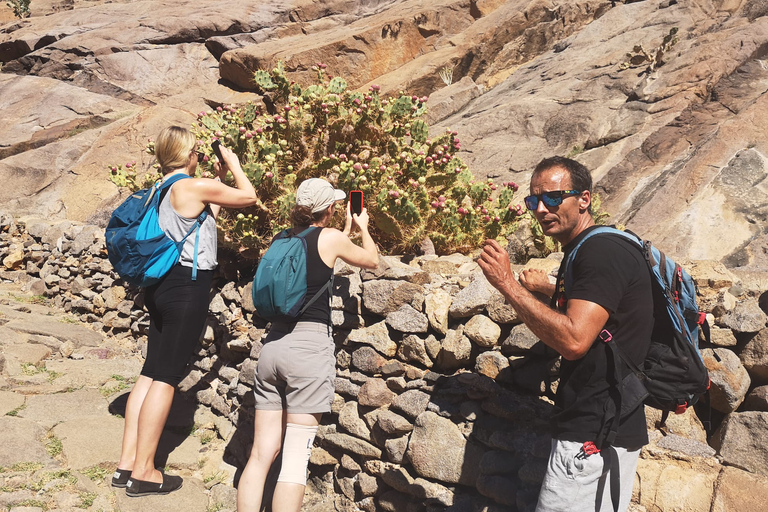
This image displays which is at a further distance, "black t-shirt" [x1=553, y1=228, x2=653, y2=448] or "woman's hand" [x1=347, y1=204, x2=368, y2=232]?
"woman's hand" [x1=347, y1=204, x2=368, y2=232]

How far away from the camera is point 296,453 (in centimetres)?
299

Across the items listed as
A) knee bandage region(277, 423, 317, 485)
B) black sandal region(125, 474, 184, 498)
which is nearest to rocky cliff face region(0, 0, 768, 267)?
knee bandage region(277, 423, 317, 485)

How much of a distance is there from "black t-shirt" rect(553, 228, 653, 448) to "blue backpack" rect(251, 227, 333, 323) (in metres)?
1.44

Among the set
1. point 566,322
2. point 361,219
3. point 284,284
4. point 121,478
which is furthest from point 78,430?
point 566,322

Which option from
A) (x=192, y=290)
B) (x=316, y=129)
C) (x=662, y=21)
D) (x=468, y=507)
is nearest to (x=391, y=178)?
(x=316, y=129)

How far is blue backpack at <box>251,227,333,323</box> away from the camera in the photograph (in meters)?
3.04

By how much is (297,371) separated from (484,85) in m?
11.3

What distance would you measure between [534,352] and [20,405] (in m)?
3.89

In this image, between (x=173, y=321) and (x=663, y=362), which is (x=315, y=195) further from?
(x=663, y=362)

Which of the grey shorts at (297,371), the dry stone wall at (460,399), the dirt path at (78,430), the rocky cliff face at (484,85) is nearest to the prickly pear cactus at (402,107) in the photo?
the dry stone wall at (460,399)

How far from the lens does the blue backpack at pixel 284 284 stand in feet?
9.96

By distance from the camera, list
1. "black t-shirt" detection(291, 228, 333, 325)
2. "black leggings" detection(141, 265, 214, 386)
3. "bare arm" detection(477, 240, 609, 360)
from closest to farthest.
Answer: "bare arm" detection(477, 240, 609, 360), "black t-shirt" detection(291, 228, 333, 325), "black leggings" detection(141, 265, 214, 386)

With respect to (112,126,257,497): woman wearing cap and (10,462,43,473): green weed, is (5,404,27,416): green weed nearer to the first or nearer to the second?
(10,462,43,473): green weed

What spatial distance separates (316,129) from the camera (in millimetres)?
5398
